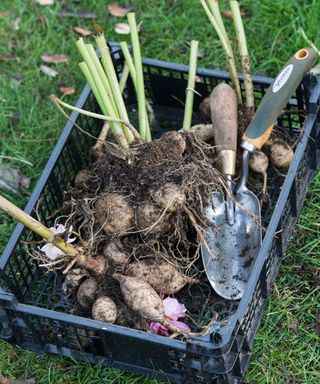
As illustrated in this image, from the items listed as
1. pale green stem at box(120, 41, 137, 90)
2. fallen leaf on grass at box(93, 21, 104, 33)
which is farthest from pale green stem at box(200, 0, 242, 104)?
fallen leaf on grass at box(93, 21, 104, 33)

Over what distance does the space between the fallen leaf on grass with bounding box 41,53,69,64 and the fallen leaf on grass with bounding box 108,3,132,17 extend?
0.26m

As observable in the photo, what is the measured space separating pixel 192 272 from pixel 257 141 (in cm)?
40

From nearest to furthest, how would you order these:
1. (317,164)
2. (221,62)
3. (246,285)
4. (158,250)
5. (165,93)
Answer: (246,285)
(158,250)
(317,164)
(165,93)
(221,62)

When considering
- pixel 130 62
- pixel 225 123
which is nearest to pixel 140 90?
pixel 130 62

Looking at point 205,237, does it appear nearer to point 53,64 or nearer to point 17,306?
point 17,306

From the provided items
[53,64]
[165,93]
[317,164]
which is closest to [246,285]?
[317,164]

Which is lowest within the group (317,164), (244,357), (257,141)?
(244,357)

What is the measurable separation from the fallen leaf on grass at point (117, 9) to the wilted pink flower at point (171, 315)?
4.40 feet

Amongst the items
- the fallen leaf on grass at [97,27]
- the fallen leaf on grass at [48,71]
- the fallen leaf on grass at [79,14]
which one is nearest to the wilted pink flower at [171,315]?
the fallen leaf on grass at [48,71]

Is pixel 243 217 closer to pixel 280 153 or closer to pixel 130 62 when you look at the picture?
pixel 280 153

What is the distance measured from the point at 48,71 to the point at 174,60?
460mm

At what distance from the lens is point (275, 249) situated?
90.9 inches

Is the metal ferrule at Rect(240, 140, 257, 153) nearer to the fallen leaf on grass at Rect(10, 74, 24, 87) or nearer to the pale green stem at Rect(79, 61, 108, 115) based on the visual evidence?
the pale green stem at Rect(79, 61, 108, 115)

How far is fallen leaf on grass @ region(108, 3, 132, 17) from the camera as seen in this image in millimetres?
3160
